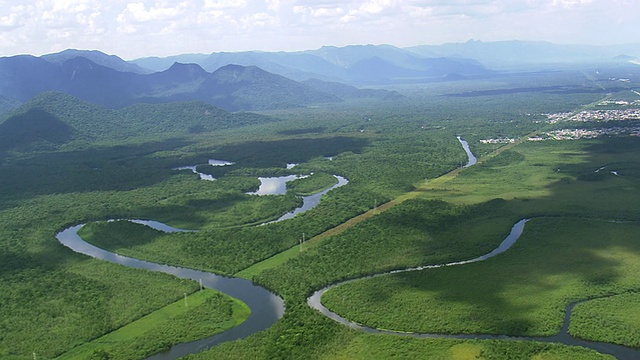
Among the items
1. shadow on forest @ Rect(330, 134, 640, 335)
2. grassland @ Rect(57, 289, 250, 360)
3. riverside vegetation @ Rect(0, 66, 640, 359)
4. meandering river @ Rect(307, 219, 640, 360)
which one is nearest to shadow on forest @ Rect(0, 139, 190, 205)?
riverside vegetation @ Rect(0, 66, 640, 359)

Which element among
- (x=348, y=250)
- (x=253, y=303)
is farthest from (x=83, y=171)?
(x=253, y=303)

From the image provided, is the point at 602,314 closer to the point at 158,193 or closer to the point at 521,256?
the point at 521,256

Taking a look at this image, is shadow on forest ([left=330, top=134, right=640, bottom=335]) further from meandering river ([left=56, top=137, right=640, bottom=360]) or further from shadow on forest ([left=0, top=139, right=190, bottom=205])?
shadow on forest ([left=0, top=139, right=190, bottom=205])

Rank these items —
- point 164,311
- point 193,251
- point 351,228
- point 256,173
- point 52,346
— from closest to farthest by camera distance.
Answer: point 52,346 → point 164,311 → point 193,251 → point 351,228 → point 256,173

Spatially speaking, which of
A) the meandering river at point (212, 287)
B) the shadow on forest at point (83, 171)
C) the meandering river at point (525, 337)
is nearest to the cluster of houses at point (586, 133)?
the meandering river at point (212, 287)

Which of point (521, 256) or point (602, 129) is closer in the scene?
point (521, 256)

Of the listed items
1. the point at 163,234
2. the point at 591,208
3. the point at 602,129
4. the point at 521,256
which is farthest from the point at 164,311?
the point at 602,129

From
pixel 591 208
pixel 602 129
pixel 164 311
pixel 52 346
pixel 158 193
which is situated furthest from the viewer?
pixel 602 129

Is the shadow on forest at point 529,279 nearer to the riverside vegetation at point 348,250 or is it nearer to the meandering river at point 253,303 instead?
the riverside vegetation at point 348,250
